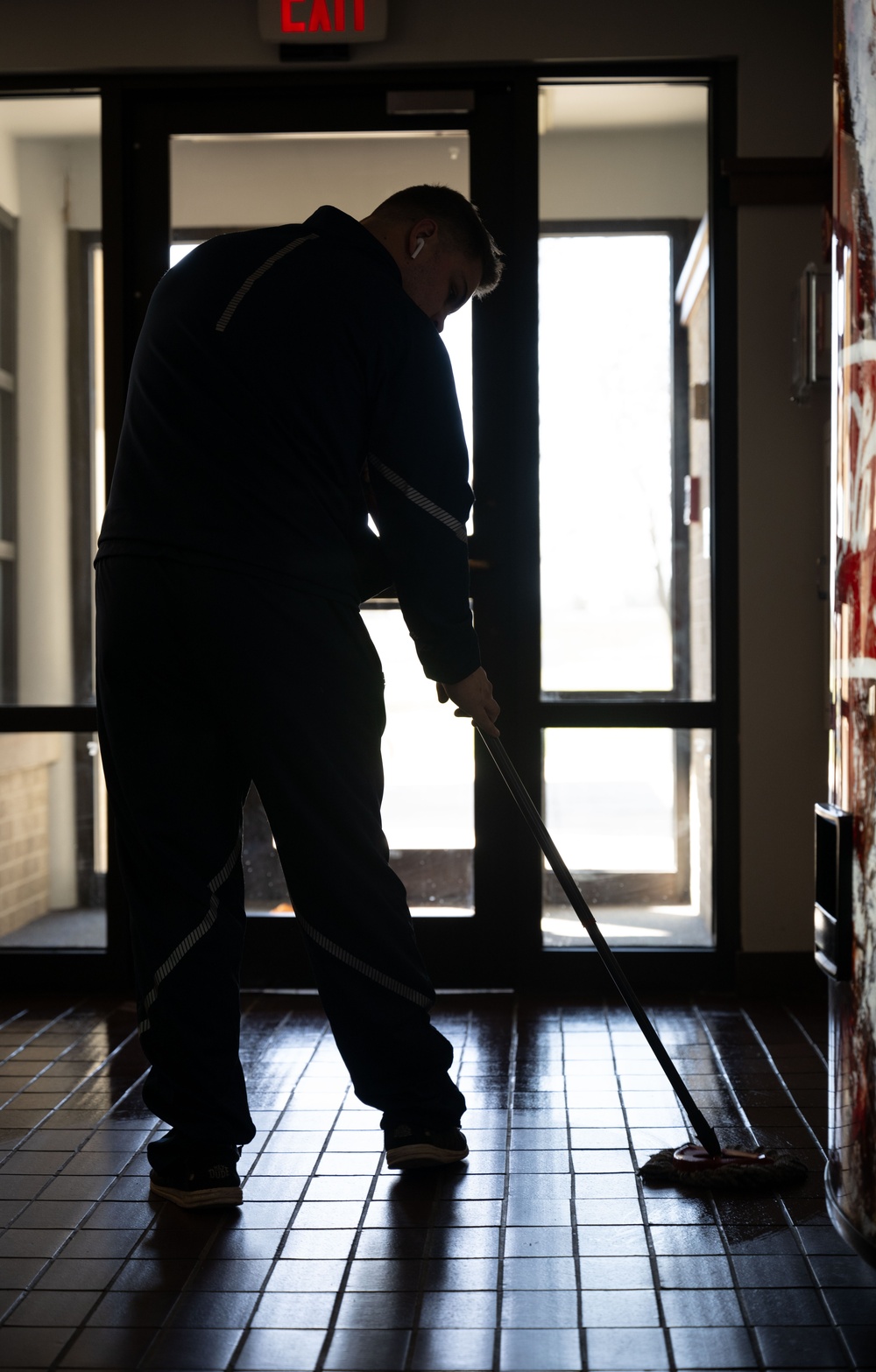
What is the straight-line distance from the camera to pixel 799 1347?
1.71m

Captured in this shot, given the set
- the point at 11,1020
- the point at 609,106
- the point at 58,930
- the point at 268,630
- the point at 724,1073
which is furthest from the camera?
the point at 58,930

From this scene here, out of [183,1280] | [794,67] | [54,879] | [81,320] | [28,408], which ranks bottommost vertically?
[183,1280]

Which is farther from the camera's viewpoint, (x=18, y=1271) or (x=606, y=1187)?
(x=606, y=1187)

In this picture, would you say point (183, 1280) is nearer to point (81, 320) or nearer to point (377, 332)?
point (377, 332)

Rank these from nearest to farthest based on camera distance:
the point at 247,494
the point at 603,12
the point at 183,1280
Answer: the point at 183,1280
the point at 247,494
the point at 603,12

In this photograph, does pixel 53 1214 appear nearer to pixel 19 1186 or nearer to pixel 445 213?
pixel 19 1186

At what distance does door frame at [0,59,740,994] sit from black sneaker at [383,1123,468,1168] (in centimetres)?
144

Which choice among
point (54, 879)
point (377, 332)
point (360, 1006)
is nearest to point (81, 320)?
point (54, 879)

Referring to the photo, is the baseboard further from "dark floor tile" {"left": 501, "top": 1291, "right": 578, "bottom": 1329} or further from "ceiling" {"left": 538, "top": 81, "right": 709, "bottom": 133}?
"ceiling" {"left": 538, "top": 81, "right": 709, "bottom": 133}

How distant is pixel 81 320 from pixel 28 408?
29 centimetres

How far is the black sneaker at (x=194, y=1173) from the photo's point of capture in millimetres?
2172

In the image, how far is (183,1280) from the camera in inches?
75.4

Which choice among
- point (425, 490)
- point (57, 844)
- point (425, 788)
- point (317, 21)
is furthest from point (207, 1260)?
point (317, 21)

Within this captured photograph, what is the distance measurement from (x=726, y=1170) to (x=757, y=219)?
2528 millimetres
